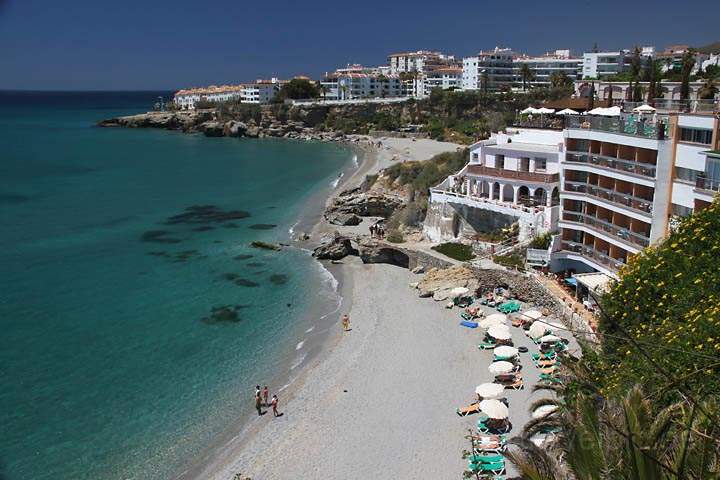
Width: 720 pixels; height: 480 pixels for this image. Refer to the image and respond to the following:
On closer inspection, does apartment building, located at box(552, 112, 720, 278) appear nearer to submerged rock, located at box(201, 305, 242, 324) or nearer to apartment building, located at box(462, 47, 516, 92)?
submerged rock, located at box(201, 305, 242, 324)

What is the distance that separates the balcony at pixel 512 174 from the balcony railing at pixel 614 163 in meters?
4.04

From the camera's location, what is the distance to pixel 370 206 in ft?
170

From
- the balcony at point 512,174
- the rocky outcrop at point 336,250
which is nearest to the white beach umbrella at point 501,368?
the balcony at point 512,174

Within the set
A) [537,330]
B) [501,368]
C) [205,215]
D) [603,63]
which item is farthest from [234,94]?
A: [501,368]

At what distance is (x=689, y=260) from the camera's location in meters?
17.3

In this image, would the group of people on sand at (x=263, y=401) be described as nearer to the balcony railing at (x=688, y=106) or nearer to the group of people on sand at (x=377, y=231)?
the balcony railing at (x=688, y=106)

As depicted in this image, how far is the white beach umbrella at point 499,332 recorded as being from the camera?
25656mm

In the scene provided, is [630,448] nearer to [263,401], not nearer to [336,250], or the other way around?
[263,401]

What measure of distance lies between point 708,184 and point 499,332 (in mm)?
9408

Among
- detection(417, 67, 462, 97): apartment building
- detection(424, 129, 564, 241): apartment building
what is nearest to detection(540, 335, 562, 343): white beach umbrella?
detection(424, 129, 564, 241): apartment building

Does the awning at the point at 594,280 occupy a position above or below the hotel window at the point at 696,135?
below

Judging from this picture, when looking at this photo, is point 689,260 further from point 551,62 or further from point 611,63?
point 551,62

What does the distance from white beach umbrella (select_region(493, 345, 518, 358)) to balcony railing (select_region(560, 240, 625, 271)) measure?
6.47 m

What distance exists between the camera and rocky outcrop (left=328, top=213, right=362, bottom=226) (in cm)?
4991
